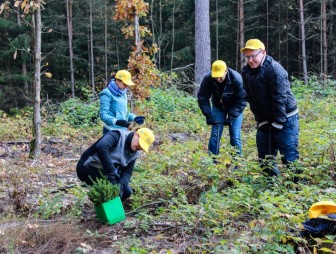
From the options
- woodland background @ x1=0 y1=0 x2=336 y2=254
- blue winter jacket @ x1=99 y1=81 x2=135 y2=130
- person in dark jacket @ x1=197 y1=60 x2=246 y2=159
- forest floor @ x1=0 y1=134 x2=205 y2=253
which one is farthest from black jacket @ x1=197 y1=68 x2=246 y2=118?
forest floor @ x1=0 y1=134 x2=205 y2=253

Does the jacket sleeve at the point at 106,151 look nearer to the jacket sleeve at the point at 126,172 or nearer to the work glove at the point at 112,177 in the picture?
the work glove at the point at 112,177

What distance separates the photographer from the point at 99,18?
25203 millimetres

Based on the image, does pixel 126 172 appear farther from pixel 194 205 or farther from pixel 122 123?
pixel 122 123

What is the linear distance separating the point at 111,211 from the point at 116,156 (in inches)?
24.7

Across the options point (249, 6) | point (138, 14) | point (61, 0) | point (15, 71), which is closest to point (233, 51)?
point (249, 6)

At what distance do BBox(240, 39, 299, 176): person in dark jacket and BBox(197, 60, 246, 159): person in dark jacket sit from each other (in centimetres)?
82

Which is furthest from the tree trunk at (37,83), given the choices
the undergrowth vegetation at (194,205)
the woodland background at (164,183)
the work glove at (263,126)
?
the work glove at (263,126)

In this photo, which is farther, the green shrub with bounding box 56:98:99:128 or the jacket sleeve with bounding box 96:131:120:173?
the green shrub with bounding box 56:98:99:128

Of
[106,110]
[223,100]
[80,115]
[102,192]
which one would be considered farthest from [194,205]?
[80,115]

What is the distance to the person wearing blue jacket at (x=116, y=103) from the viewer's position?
5684 millimetres

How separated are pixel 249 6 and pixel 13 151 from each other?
19703 mm

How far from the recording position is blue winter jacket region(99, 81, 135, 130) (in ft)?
18.8

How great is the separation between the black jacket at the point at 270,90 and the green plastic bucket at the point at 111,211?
6.56 feet

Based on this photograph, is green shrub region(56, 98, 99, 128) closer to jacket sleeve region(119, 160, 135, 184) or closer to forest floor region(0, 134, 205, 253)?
forest floor region(0, 134, 205, 253)
